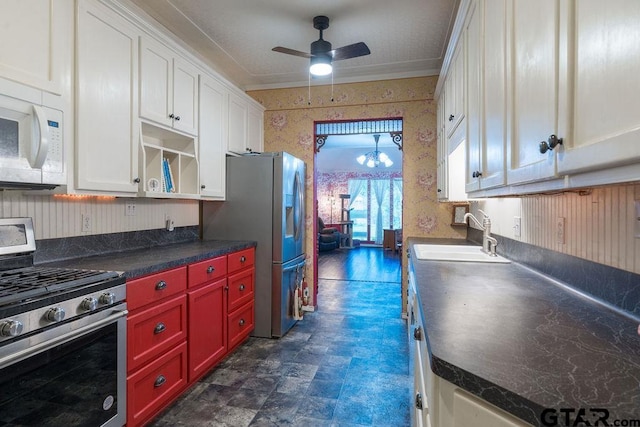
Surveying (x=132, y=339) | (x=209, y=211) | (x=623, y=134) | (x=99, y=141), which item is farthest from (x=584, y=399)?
(x=209, y=211)

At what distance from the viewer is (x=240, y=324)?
2967mm

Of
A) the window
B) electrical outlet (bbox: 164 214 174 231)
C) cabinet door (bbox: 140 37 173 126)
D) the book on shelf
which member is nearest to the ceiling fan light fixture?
cabinet door (bbox: 140 37 173 126)

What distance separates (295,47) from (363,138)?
15.0 feet

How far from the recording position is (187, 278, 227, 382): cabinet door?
89.5 inches

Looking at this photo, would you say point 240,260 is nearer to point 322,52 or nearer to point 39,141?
point 39,141

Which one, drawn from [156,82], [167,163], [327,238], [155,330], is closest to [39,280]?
[155,330]

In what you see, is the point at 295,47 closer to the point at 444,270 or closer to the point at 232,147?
the point at 232,147

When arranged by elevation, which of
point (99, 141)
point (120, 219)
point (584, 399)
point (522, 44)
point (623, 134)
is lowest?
point (584, 399)

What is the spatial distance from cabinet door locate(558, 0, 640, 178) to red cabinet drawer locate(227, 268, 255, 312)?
252cm

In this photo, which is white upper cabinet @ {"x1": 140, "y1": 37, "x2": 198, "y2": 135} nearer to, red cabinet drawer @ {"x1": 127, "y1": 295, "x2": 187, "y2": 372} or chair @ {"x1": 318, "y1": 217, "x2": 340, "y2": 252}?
red cabinet drawer @ {"x1": 127, "y1": 295, "x2": 187, "y2": 372}

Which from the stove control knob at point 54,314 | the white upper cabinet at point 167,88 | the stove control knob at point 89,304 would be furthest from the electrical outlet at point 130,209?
the stove control knob at point 54,314

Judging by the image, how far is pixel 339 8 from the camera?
2.50 meters

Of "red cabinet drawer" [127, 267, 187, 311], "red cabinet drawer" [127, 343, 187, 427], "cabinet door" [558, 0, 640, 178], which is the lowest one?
"red cabinet drawer" [127, 343, 187, 427]

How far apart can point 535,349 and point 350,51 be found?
2.37 metres
